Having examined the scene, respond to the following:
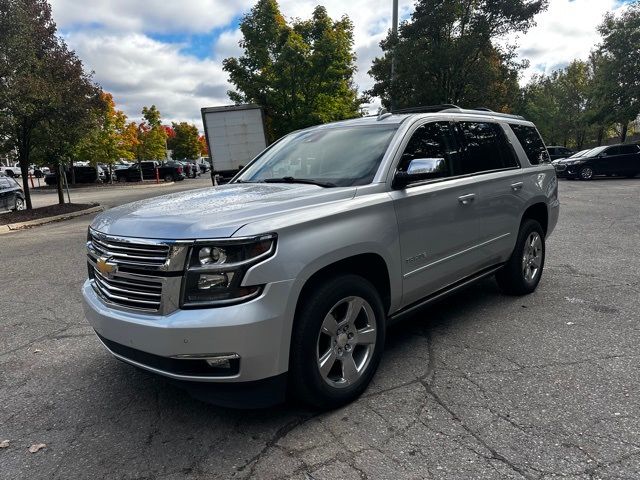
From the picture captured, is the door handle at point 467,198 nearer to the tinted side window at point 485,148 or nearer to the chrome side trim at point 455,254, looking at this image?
the tinted side window at point 485,148

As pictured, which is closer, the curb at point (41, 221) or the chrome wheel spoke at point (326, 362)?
the chrome wheel spoke at point (326, 362)

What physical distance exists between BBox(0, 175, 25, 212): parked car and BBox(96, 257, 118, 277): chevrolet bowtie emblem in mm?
15294

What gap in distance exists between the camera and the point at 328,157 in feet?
12.5

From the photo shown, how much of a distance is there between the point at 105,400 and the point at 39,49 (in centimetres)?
1598

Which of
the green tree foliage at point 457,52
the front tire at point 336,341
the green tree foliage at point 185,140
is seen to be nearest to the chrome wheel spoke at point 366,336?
the front tire at point 336,341

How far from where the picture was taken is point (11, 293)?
605 centimetres

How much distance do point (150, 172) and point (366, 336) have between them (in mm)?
39595

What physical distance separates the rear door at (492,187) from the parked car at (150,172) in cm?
3593

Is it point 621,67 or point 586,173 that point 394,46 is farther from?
point 621,67

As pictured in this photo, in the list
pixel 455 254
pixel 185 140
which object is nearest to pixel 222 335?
pixel 455 254

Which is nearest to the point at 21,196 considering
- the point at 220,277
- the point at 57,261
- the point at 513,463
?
the point at 57,261

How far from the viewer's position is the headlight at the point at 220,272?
2.42m

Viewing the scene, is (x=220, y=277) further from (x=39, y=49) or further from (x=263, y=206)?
(x=39, y=49)

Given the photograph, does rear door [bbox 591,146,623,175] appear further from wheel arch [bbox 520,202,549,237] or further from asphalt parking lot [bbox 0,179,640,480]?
asphalt parking lot [bbox 0,179,640,480]
